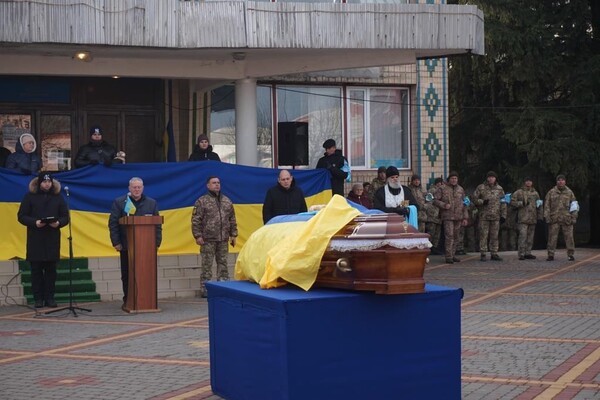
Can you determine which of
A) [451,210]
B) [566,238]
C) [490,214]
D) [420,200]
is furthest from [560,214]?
[420,200]

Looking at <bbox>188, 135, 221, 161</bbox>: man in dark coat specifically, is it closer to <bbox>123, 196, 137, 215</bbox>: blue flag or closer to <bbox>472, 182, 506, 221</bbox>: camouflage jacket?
<bbox>123, 196, 137, 215</bbox>: blue flag

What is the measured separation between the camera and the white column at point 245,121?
21.4 m

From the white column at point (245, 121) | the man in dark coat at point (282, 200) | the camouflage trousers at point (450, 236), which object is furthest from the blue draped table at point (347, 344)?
the camouflage trousers at point (450, 236)

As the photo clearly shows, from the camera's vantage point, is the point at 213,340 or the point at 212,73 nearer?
the point at 213,340

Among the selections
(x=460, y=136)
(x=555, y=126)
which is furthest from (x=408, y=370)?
(x=460, y=136)

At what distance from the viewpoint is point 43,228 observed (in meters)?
15.6

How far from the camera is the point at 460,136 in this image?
3494 cm

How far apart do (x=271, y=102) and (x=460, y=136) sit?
11.7m

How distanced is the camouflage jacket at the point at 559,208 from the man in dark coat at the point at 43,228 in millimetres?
12707

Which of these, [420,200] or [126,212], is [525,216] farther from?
[126,212]

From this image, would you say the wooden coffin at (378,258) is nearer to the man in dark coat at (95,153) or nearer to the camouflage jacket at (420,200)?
the man in dark coat at (95,153)

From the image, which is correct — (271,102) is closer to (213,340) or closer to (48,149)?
(48,149)

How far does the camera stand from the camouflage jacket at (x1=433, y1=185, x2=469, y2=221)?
2378 cm

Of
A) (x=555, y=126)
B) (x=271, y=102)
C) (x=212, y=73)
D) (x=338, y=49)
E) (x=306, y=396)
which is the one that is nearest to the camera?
(x=306, y=396)
